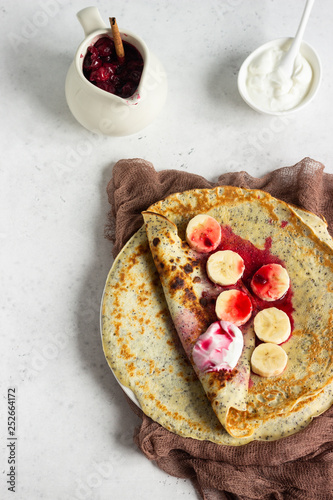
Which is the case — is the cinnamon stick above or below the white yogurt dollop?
above

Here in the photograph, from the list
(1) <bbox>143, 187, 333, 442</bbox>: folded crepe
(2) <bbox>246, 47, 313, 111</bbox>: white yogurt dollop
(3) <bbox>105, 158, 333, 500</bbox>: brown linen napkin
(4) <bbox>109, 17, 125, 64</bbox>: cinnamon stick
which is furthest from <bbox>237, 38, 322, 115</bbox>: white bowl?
(4) <bbox>109, 17, 125, 64</bbox>: cinnamon stick

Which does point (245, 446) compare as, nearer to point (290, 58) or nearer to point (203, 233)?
point (203, 233)

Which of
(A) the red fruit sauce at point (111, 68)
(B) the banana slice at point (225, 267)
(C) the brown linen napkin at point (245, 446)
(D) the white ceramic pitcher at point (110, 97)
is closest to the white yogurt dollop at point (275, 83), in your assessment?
(C) the brown linen napkin at point (245, 446)

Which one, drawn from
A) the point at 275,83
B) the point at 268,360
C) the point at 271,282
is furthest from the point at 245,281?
the point at 275,83

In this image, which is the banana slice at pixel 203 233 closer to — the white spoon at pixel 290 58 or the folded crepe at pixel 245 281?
the folded crepe at pixel 245 281

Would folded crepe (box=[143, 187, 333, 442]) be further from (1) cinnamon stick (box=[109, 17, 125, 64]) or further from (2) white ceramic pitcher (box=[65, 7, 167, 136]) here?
(1) cinnamon stick (box=[109, 17, 125, 64])

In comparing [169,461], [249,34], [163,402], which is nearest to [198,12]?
[249,34]

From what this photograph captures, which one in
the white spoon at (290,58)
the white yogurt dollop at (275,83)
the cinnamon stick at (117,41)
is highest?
the cinnamon stick at (117,41)
